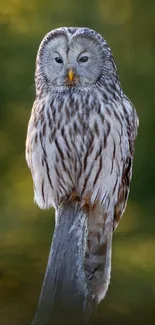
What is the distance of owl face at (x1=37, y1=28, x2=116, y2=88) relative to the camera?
3562 mm

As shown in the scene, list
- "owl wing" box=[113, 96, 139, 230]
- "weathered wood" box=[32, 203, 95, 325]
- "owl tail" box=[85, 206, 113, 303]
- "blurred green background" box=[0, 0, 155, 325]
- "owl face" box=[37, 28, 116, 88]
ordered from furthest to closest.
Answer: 1. "blurred green background" box=[0, 0, 155, 325]
2. "owl wing" box=[113, 96, 139, 230]
3. "owl face" box=[37, 28, 116, 88]
4. "owl tail" box=[85, 206, 113, 303]
5. "weathered wood" box=[32, 203, 95, 325]

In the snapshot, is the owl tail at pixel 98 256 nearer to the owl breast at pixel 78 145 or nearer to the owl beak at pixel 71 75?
the owl breast at pixel 78 145

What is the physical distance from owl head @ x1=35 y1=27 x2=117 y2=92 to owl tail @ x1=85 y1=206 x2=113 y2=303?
1.63ft

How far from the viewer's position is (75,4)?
21.2ft

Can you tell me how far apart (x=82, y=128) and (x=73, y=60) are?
25 centimetres

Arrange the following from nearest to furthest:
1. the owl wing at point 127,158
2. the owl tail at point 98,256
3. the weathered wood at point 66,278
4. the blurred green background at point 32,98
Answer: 1. the weathered wood at point 66,278
2. the owl tail at point 98,256
3. the owl wing at point 127,158
4. the blurred green background at point 32,98

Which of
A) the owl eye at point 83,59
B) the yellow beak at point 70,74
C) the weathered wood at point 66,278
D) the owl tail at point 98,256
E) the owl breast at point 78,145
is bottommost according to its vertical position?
the weathered wood at point 66,278

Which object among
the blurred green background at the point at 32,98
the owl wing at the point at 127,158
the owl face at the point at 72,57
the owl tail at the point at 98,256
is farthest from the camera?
the blurred green background at the point at 32,98

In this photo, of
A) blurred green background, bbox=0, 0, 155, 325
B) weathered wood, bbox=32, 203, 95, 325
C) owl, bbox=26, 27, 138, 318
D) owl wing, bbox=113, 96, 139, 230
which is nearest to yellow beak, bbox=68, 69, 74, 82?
owl, bbox=26, 27, 138, 318

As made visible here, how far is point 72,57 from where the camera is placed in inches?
142

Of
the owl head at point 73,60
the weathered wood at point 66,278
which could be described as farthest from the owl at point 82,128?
the weathered wood at point 66,278

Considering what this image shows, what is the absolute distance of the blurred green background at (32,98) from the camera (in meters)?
6.05

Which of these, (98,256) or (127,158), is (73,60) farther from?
(98,256)

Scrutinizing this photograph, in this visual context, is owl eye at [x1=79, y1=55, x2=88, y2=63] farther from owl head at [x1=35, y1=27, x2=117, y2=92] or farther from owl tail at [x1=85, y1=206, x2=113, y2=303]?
owl tail at [x1=85, y1=206, x2=113, y2=303]
